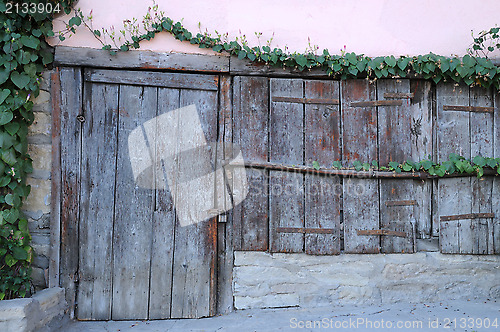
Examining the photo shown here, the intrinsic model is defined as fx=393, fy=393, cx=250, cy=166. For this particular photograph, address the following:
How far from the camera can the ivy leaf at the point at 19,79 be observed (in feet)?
9.20

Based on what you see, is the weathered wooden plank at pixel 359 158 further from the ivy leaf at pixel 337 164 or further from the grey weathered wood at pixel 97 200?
the grey weathered wood at pixel 97 200

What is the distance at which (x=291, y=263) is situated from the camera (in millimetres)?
3160

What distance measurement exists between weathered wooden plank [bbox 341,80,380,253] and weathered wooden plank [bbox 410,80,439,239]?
346 mm

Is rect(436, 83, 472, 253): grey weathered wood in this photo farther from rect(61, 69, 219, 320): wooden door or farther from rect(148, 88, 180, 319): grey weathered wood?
rect(148, 88, 180, 319): grey weathered wood

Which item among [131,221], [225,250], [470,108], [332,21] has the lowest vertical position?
[225,250]

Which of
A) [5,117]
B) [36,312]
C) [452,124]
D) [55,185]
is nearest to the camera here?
[36,312]

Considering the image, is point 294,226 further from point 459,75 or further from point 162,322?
point 459,75

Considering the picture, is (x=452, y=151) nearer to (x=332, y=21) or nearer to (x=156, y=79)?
(x=332, y=21)

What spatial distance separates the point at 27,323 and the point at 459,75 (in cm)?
368

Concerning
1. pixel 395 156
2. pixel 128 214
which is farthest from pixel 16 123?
pixel 395 156

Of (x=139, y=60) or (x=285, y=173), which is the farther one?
(x=285, y=173)

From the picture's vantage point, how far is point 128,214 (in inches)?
120

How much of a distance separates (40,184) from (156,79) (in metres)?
1.19

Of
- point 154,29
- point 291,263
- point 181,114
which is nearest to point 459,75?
point 291,263
